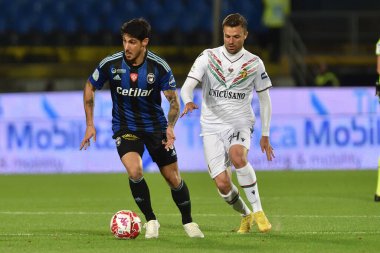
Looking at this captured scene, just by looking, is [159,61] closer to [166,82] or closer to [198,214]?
[166,82]

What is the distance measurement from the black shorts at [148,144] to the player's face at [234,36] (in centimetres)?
109

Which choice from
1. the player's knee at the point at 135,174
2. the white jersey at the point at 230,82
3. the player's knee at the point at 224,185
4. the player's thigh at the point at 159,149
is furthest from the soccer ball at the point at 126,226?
the white jersey at the point at 230,82

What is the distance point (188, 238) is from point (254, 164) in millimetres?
9944

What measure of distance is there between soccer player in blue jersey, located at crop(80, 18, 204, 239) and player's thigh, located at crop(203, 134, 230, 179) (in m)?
0.51

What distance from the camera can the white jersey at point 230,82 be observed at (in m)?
9.59

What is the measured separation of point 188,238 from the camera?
902 centimetres

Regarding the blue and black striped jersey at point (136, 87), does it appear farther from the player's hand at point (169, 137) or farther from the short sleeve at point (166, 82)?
the player's hand at point (169, 137)

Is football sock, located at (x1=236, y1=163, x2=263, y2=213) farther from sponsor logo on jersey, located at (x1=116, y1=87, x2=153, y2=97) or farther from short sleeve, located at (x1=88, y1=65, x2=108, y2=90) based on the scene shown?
short sleeve, located at (x1=88, y1=65, x2=108, y2=90)

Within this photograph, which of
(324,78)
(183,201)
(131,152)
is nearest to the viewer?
(131,152)

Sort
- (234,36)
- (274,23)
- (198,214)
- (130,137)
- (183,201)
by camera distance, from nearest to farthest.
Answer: (130,137) < (183,201) < (234,36) < (198,214) < (274,23)

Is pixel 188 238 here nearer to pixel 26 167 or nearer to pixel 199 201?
pixel 199 201

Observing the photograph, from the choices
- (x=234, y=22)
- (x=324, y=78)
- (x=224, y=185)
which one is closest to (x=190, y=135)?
(x=324, y=78)

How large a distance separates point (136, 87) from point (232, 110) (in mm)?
1097

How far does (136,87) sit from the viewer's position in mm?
9008
